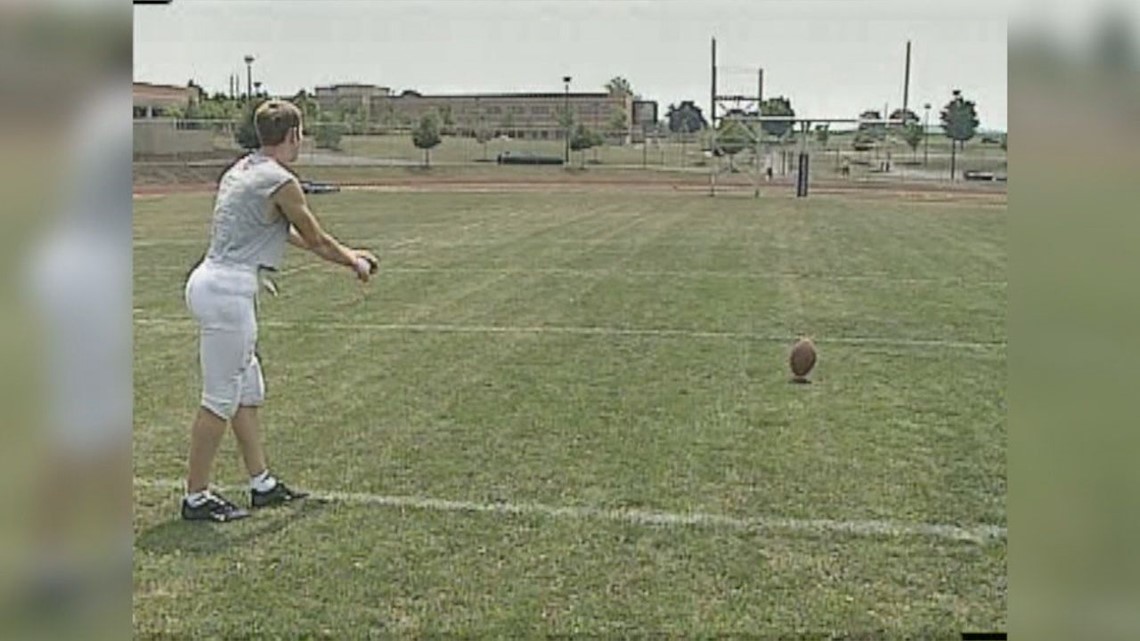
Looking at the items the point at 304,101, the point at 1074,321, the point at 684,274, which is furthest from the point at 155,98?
the point at 684,274

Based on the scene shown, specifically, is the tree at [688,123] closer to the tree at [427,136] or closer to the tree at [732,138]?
the tree at [732,138]

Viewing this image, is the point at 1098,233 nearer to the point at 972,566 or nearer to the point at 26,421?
Result: the point at 26,421

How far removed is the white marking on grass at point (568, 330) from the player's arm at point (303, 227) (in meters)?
5.23

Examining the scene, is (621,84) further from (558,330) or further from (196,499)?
(196,499)

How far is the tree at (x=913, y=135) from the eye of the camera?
73.7 ft

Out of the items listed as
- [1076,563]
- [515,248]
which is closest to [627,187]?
[515,248]

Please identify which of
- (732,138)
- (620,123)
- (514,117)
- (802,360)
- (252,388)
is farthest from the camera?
(620,123)

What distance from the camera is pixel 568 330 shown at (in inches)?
401

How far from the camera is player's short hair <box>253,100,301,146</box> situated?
4609mm

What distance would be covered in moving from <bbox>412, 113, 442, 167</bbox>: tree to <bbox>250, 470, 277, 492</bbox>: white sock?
32037mm

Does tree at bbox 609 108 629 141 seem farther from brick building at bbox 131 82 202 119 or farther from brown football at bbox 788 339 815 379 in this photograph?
brick building at bbox 131 82 202 119

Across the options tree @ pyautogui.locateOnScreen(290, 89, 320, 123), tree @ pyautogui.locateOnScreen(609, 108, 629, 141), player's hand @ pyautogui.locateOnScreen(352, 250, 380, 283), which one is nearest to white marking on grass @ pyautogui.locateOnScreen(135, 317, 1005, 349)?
tree @ pyautogui.locateOnScreen(290, 89, 320, 123)

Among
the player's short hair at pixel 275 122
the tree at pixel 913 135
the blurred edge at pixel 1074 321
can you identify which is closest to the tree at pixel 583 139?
the tree at pixel 913 135

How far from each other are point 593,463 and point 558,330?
4.37 meters
